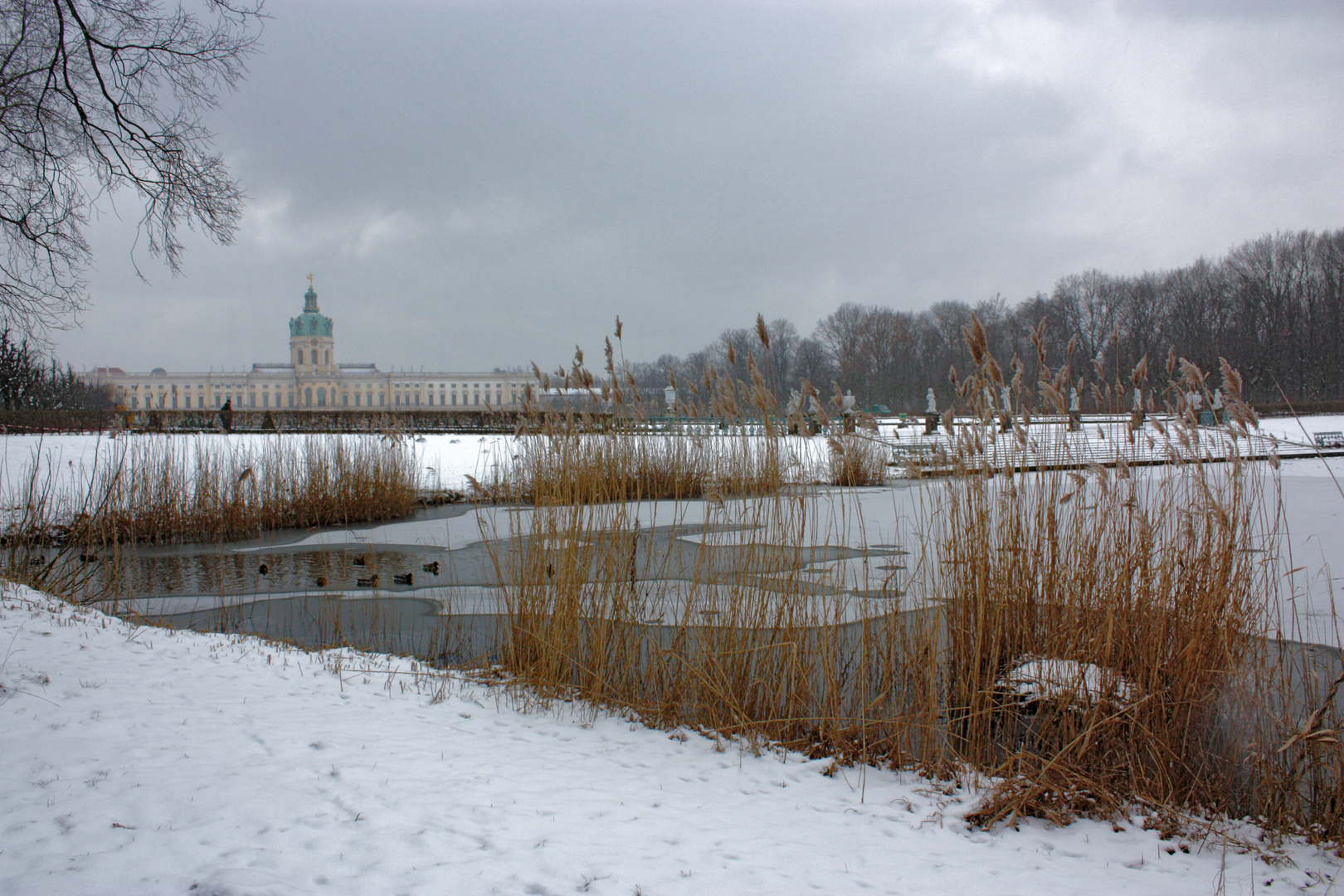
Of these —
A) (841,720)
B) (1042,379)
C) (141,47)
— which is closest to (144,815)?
(841,720)

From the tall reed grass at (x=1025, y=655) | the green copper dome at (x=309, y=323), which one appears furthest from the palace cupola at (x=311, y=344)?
the tall reed grass at (x=1025, y=655)

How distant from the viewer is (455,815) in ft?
5.71

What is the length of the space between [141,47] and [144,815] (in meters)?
5.32

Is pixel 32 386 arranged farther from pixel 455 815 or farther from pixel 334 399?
pixel 334 399

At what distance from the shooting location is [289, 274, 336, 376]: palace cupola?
245 ft

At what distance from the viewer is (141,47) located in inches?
191

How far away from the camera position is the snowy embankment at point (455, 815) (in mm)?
1477

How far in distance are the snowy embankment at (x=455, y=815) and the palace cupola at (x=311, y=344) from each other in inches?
3093

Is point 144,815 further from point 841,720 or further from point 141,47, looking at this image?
point 141,47

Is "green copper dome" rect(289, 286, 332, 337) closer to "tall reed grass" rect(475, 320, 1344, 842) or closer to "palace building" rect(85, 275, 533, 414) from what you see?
"palace building" rect(85, 275, 533, 414)

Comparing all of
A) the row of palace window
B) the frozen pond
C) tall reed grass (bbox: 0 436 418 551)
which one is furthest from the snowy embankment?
the row of palace window

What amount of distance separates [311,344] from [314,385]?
18.9 feet

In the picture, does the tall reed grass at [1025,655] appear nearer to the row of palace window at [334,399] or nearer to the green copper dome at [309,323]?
the row of palace window at [334,399]

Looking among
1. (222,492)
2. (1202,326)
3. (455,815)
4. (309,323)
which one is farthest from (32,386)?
(309,323)
